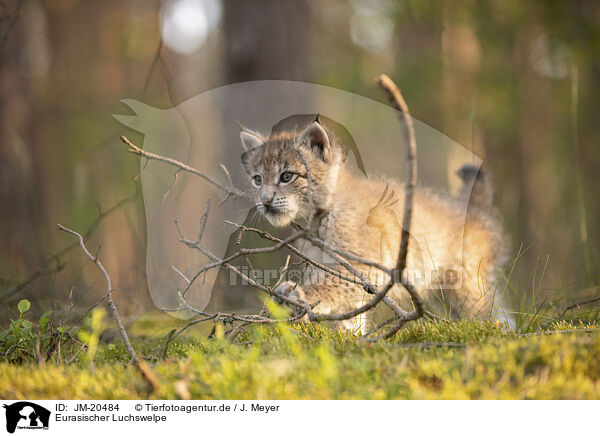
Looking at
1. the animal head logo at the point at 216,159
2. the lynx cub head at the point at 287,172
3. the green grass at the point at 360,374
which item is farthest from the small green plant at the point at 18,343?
the lynx cub head at the point at 287,172

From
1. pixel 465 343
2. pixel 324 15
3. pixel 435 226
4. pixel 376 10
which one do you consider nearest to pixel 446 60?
pixel 376 10

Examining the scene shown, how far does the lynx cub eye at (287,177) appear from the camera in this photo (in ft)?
8.59

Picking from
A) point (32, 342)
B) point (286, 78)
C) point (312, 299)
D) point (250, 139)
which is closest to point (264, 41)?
point (286, 78)

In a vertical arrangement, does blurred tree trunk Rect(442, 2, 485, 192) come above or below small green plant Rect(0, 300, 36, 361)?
above

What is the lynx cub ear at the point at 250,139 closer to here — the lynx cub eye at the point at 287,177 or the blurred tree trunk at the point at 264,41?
the lynx cub eye at the point at 287,177

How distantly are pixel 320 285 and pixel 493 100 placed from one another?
4831 mm

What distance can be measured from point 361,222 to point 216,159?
1.06m

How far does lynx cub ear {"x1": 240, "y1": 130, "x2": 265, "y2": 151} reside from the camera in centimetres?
267

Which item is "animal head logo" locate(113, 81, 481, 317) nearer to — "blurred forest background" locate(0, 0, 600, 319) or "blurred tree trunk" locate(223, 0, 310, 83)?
"blurred forest background" locate(0, 0, 600, 319)
